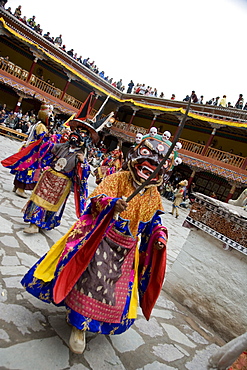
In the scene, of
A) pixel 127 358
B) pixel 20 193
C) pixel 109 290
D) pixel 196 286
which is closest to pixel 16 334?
pixel 109 290

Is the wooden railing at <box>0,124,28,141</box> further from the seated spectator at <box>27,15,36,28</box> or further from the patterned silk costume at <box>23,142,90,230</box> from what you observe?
the patterned silk costume at <box>23,142,90,230</box>

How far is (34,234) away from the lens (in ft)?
12.0

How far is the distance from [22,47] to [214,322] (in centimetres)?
2277

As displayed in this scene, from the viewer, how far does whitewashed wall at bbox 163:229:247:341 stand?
2891mm

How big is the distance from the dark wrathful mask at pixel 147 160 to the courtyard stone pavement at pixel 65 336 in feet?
4.54

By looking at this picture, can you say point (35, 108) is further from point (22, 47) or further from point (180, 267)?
point (180, 267)

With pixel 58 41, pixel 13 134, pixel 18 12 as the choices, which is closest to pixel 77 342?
pixel 13 134

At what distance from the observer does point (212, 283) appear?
3121 millimetres

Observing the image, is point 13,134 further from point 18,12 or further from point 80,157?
point 80,157

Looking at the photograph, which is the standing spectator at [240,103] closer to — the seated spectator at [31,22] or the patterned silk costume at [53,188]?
the seated spectator at [31,22]

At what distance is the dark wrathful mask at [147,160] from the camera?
7.48 feet

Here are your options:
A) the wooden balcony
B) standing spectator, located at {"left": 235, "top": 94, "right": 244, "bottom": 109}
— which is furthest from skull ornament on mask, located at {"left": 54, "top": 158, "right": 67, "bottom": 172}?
standing spectator, located at {"left": 235, "top": 94, "right": 244, "bottom": 109}

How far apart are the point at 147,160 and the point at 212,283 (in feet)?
6.07

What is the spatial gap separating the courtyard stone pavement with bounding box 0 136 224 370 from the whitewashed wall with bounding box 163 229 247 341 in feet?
0.45
